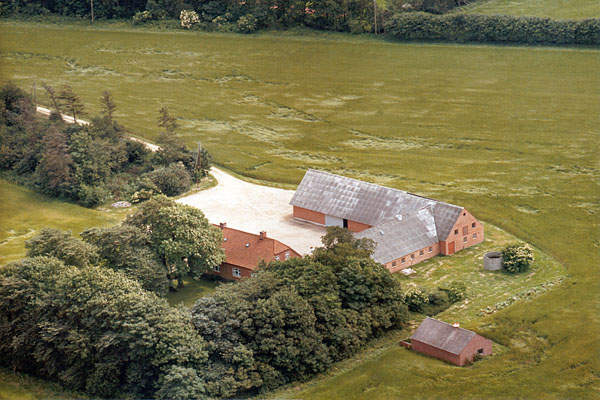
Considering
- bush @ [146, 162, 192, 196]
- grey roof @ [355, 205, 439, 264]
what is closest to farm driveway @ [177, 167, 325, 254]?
bush @ [146, 162, 192, 196]

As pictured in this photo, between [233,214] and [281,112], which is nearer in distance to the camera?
[233,214]

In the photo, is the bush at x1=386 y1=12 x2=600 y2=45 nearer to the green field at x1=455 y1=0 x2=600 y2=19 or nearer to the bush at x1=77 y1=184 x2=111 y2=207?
the green field at x1=455 y1=0 x2=600 y2=19

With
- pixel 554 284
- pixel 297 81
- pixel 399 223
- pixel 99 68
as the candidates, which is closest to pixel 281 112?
pixel 297 81

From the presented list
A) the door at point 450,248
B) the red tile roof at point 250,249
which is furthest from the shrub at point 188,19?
the door at point 450,248

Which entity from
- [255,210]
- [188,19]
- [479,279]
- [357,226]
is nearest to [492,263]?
[479,279]

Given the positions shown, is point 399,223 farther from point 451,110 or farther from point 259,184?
point 451,110

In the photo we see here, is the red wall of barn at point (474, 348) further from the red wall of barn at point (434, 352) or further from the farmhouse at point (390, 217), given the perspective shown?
the farmhouse at point (390, 217)
